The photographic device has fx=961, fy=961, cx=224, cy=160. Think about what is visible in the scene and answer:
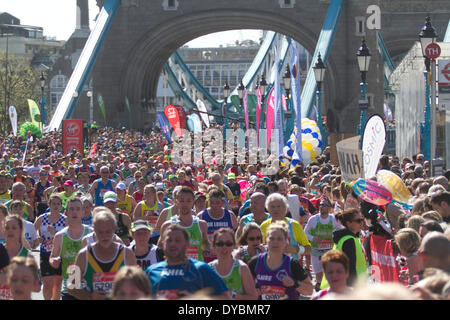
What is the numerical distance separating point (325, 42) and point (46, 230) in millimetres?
40210

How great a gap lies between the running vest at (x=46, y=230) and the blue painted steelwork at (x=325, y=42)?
35.5 meters

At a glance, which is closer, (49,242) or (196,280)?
(196,280)

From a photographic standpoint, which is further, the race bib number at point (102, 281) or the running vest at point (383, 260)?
the running vest at point (383, 260)

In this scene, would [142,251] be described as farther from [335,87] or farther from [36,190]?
[335,87]

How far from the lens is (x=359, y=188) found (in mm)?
9805

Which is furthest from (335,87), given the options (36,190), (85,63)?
(36,190)

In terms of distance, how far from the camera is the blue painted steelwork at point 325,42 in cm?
4634

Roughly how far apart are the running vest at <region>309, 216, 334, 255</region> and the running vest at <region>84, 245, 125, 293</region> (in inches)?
160

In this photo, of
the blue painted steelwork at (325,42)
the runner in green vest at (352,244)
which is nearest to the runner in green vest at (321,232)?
the runner in green vest at (352,244)

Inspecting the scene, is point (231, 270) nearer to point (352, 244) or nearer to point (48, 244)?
point (352, 244)

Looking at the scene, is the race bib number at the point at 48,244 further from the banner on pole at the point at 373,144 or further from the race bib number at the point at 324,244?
the banner on pole at the point at 373,144

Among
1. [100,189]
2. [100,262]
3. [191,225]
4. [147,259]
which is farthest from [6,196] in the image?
[100,262]

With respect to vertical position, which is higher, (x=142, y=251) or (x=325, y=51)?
(x=325, y=51)
